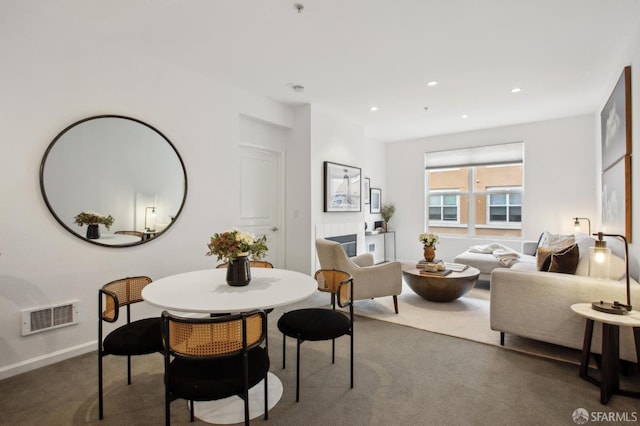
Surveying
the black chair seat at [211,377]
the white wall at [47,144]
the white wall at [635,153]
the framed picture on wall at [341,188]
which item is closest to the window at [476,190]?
the framed picture on wall at [341,188]

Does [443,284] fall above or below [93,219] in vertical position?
below

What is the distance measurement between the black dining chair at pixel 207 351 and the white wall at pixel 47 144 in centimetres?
182

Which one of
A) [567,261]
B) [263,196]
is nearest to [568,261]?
[567,261]

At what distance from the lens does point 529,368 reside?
2537mm

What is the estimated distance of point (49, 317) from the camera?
269cm

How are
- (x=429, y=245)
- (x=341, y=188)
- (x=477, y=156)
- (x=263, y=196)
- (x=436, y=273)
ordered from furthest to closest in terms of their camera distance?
(x=477, y=156)
(x=341, y=188)
(x=263, y=196)
(x=429, y=245)
(x=436, y=273)

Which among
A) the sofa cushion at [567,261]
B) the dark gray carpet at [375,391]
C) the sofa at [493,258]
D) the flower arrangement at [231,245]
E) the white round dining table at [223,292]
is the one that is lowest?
the dark gray carpet at [375,391]

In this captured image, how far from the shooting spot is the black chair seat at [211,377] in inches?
59.1

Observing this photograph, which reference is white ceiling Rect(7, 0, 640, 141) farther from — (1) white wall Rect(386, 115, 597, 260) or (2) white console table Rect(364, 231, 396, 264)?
(2) white console table Rect(364, 231, 396, 264)

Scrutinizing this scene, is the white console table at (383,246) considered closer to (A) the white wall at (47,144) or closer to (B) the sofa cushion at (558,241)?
(B) the sofa cushion at (558,241)

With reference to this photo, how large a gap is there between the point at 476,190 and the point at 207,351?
6.52 meters

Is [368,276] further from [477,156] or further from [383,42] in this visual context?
[477,156]

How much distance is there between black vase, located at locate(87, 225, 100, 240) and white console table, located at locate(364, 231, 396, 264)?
5.10 metres

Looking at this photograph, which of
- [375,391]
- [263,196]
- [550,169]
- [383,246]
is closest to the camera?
[375,391]
